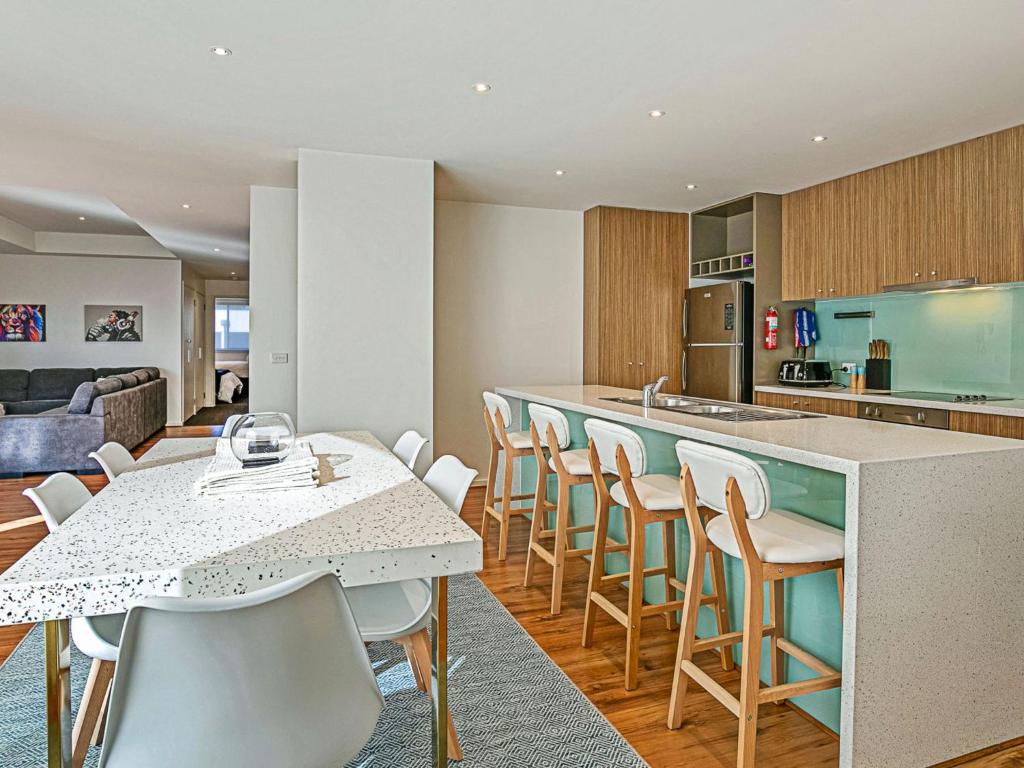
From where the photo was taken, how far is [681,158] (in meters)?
4.30

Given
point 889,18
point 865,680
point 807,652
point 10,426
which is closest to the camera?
point 865,680

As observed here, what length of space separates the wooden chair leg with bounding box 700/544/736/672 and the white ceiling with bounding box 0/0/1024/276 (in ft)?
6.56

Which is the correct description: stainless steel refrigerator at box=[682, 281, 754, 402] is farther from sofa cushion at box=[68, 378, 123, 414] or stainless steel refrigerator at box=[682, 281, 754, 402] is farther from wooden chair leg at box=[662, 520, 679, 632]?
sofa cushion at box=[68, 378, 123, 414]

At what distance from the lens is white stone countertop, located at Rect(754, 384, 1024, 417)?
3.67 meters

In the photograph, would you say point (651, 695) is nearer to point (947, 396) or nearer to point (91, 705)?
point (91, 705)

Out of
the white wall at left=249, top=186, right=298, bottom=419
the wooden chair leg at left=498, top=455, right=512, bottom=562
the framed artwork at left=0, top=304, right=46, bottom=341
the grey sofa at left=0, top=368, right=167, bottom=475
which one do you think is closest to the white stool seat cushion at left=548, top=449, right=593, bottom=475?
the wooden chair leg at left=498, top=455, right=512, bottom=562

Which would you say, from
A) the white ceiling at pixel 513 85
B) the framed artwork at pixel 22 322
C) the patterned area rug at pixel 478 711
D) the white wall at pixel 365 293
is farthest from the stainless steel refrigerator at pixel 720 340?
the framed artwork at pixel 22 322

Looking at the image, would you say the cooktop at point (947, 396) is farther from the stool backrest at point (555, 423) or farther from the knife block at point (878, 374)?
the stool backrest at point (555, 423)

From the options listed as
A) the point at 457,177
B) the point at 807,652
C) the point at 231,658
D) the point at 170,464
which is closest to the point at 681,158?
the point at 457,177

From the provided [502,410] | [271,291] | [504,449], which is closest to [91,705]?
[504,449]

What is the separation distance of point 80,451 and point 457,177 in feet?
14.5

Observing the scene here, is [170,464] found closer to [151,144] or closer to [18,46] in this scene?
[18,46]

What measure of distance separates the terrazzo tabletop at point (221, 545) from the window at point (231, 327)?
12991 mm

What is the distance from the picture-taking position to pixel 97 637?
1.65 metres
